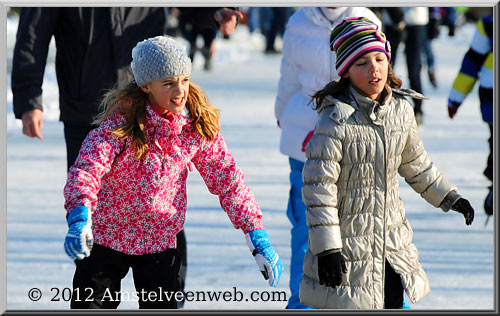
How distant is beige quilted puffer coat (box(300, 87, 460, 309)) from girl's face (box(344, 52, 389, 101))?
4 centimetres

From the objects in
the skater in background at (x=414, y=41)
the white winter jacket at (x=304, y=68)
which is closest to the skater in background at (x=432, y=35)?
the skater in background at (x=414, y=41)

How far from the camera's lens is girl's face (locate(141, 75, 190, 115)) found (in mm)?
3596

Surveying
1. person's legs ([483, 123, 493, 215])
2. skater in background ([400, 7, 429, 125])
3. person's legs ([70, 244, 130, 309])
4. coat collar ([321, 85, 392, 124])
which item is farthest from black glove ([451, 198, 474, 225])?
skater in background ([400, 7, 429, 125])

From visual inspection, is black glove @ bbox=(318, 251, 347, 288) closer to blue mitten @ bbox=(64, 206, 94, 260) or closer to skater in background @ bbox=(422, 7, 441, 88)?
blue mitten @ bbox=(64, 206, 94, 260)

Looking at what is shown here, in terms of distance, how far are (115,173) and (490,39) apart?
286 cm

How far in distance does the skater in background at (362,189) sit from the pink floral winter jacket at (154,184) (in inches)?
12.2

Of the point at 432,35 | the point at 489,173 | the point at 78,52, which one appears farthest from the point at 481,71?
the point at 432,35

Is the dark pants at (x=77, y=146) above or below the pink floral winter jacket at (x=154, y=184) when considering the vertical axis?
below

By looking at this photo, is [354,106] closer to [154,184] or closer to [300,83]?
[154,184]

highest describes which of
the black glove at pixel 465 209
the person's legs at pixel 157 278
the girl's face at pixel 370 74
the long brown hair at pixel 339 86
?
the girl's face at pixel 370 74

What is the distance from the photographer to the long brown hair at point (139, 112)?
354 cm

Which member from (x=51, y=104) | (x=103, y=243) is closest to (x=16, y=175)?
(x=51, y=104)

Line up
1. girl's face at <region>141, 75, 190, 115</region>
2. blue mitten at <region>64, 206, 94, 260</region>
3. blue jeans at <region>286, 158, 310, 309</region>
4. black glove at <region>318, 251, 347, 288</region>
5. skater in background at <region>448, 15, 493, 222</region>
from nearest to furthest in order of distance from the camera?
1. blue mitten at <region>64, 206, 94, 260</region>
2. black glove at <region>318, 251, 347, 288</region>
3. girl's face at <region>141, 75, 190, 115</region>
4. blue jeans at <region>286, 158, 310, 309</region>
5. skater in background at <region>448, 15, 493, 222</region>

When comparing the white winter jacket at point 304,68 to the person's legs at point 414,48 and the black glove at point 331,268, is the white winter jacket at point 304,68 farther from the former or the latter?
the person's legs at point 414,48
